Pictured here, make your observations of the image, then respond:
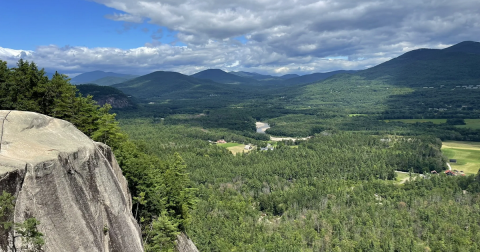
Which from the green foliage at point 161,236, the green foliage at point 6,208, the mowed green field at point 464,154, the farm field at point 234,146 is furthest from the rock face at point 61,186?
the mowed green field at point 464,154

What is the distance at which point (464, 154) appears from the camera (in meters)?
140

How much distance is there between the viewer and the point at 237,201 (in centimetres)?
8769

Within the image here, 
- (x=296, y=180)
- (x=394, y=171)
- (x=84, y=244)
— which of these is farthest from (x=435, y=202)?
(x=84, y=244)

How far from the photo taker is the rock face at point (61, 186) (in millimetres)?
17406

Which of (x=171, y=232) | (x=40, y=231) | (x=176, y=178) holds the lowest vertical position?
(x=171, y=232)

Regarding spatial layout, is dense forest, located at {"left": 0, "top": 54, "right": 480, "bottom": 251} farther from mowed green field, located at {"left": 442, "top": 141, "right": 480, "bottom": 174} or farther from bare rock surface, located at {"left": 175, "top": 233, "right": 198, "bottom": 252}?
mowed green field, located at {"left": 442, "top": 141, "right": 480, "bottom": 174}

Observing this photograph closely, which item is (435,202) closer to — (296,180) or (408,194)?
(408,194)

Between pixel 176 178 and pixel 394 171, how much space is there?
10892 cm

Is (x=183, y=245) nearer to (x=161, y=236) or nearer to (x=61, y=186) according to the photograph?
(x=161, y=236)

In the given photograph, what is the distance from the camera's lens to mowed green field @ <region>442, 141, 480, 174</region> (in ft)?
401

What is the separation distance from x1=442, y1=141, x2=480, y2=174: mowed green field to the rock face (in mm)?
140403

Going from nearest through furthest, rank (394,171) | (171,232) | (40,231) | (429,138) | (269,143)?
1. (40,231)
2. (171,232)
3. (394,171)
4. (429,138)
5. (269,143)

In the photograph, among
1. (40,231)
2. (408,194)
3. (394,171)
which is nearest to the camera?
(40,231)

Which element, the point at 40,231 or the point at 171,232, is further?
the point at 171,232
